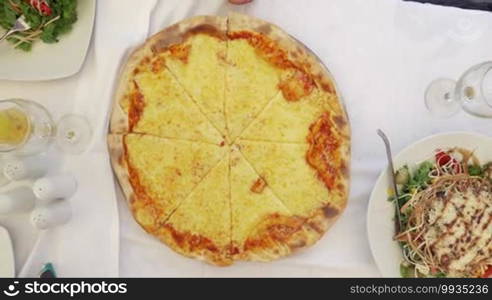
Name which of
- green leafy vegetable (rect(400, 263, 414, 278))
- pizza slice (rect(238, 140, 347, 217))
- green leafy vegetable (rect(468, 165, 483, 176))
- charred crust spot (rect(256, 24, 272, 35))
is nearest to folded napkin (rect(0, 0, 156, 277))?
charred crust spot (rect(256, 24, 272, 35))

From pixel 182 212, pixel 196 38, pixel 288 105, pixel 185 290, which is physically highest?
pixel 196 38

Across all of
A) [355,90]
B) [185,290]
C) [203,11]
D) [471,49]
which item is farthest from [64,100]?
[471,49]

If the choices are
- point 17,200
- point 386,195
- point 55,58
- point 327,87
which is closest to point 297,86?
point 327,87

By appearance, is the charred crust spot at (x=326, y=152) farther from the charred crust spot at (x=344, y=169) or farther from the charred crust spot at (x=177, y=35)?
the charred crust spot at (x=177, y=35)

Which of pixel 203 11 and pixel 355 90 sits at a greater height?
pixel 203 11

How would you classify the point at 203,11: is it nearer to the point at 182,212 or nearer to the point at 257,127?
the point at 257,127

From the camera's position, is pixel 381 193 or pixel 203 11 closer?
pixel 381 193

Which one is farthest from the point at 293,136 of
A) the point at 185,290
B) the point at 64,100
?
the point at 64,100
